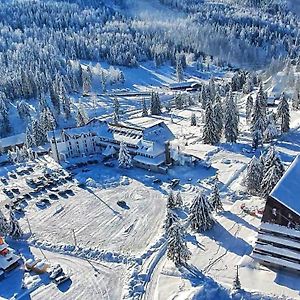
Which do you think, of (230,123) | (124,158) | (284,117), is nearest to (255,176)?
(230,123)

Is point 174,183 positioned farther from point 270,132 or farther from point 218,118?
point 270,132

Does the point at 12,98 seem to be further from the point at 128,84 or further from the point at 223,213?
the point at 223,213

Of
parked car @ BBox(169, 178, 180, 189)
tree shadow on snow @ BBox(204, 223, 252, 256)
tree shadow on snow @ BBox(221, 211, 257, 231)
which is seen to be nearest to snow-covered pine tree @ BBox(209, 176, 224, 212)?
tree shadow on snow @ BBox(221, 211, 257, 231)

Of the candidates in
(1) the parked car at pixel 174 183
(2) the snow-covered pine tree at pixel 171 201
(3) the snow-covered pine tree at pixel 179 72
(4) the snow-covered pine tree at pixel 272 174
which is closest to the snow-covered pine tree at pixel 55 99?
(3) the snow-covered pine tree at pixel 179 72

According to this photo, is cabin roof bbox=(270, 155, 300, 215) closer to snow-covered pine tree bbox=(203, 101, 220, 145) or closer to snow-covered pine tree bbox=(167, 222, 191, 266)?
snow-covered pine tree bbox=(167, 222, 191, 266)

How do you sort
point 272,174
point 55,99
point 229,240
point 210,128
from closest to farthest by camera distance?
1. point 229,240
2. point 272,174
3. point 210,128
4. point 55,99

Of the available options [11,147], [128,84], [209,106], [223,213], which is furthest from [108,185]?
[128,84]

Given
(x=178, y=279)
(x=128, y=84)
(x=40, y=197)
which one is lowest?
(x=128, y=84)
